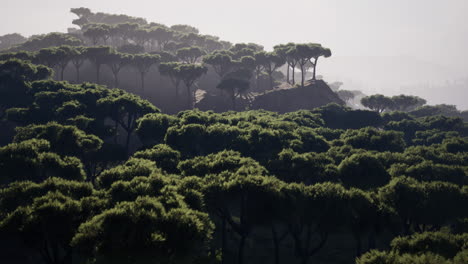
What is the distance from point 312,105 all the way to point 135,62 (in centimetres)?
6006

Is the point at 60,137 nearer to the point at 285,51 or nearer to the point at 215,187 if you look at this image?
the point at 215,187

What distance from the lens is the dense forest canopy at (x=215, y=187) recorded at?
21203 mm

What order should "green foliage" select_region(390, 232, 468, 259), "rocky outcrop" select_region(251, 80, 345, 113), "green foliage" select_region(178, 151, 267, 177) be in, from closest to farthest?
"green foliage" select_region(390, 232, 468, 259), "green foliage" select_region(178, 151, 267, 177), "rocky outcrop" select_region(251, 80, 345, 113)

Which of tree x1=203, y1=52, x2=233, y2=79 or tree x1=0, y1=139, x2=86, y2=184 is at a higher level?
tree x1=203, y1=52, x2=233, y2=79

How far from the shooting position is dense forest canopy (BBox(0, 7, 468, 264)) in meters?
21.2

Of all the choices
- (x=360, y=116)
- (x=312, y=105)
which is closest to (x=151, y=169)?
(x=360, y=116)

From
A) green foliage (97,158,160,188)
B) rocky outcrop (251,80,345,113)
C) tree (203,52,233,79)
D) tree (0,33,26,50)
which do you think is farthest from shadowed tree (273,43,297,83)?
tree (0,33,26,50)

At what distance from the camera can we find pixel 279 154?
1654 inches

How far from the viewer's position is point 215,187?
30938 mm

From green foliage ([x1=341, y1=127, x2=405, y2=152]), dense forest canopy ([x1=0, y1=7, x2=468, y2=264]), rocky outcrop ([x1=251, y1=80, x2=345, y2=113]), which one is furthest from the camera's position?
rocky outcrop ([x1=251, y1=80, x2=345, y2=113])

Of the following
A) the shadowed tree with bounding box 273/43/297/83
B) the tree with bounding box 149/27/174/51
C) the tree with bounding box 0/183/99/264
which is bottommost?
the tree with bounding box 0/183/99/264

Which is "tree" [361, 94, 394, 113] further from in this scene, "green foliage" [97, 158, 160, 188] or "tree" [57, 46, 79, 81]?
"tree" [57, 46, 79, 81]

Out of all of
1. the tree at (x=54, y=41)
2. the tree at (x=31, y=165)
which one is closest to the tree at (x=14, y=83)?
the tree at (x=31, y=165)

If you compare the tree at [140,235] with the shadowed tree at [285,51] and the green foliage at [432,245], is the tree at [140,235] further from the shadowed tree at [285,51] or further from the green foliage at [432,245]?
the shadowed tree at [285,51]
